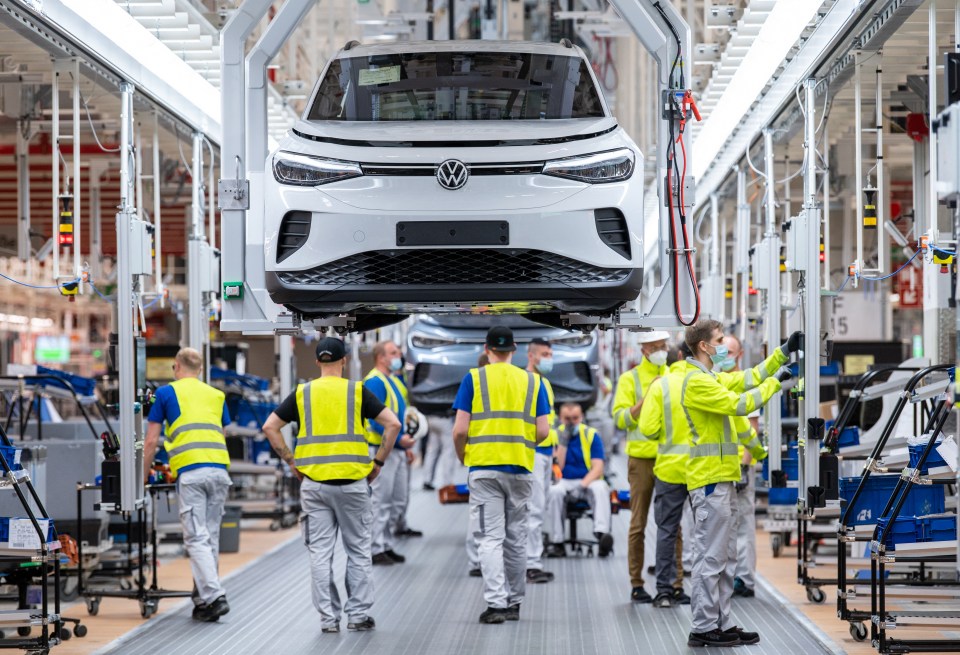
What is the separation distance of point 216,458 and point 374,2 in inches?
225

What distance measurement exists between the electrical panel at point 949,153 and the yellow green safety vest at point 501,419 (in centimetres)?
381

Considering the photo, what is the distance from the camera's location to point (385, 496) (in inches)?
422

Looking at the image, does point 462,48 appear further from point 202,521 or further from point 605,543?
point 605,543

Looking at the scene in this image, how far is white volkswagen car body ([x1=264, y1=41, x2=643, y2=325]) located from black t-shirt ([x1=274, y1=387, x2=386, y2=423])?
6.30 feet

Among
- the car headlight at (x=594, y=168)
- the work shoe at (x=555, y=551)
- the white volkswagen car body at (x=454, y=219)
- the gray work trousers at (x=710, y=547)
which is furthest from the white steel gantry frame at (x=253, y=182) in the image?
the work shoe at (x=555, y=551)

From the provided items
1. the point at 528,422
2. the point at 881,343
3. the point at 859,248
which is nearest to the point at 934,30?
the point at 859,248

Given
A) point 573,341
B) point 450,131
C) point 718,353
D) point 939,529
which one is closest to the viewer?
point 450,131

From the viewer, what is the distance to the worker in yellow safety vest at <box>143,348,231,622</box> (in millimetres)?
8109

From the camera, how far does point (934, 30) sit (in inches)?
286

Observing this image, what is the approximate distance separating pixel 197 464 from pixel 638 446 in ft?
9.47

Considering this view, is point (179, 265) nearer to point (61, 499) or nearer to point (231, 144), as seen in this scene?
point (61, 499)

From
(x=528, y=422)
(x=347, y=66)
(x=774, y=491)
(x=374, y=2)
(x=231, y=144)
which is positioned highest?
(x=374, y=2)

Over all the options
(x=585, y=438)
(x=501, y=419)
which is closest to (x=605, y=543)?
(x=585, y=438)

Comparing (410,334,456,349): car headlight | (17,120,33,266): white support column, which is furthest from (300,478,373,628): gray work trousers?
(410,334,456,349): car headlight
